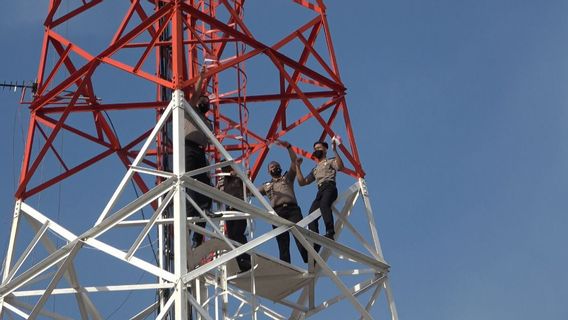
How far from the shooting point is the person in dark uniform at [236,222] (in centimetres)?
2827

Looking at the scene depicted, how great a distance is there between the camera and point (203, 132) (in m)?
26.5

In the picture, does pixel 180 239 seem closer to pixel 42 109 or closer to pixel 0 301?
pixel 0 301

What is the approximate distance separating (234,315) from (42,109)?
6.44 meters

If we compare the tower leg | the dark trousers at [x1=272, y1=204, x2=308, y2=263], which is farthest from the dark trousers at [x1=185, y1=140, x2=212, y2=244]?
the dark trousers at [x1=272, y1=204, x2=308, y2=263]

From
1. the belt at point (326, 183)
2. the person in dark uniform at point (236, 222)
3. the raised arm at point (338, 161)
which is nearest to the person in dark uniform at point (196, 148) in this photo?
the person in dark uniform at point (236, 222)

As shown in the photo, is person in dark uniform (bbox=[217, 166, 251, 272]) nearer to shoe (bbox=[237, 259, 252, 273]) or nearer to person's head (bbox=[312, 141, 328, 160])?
shoe (bbox=[237, 259, 252, 273])

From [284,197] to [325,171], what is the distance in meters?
1.13

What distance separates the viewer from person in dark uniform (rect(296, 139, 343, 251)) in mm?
29219

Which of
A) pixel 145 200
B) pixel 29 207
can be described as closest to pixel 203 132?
pixel 145 200

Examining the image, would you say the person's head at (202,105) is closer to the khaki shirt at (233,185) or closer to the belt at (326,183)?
the khaki shirt at (233,185)

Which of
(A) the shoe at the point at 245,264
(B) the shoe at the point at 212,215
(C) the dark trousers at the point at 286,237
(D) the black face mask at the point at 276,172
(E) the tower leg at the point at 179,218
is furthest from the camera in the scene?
(D) the black face mask at the point at 276,172

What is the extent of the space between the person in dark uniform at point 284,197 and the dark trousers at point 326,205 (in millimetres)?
488

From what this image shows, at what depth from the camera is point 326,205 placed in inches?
1149

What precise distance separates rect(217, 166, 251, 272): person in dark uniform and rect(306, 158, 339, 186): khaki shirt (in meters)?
1.77
